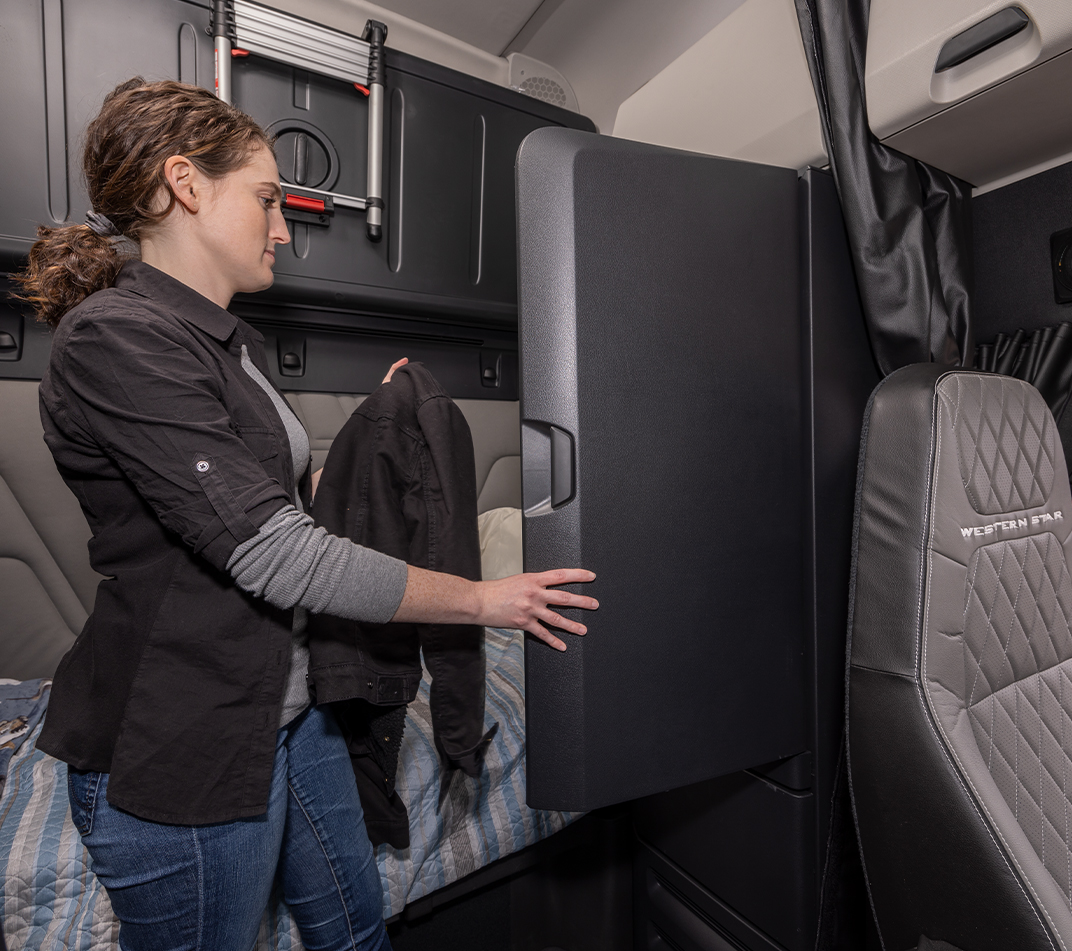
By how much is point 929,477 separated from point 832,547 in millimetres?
256

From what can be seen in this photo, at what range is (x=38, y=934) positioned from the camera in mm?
1022

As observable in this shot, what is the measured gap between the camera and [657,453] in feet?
3.29

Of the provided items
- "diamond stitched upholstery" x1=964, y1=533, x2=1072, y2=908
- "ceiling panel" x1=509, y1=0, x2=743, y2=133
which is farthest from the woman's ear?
"ceiling panel" x1=509, y1=0, x2=743, y2=133

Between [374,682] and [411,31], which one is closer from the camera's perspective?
[374,682]

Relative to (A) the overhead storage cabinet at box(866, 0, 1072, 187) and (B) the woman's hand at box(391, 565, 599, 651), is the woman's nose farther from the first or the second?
(A) the overhead storage cabinet at box(866, 0, 1072, 187)

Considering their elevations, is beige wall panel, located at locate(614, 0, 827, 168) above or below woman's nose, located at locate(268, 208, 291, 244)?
above

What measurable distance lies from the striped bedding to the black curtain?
1.19m

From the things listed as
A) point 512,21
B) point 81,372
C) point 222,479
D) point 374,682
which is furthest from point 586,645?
point 512,21

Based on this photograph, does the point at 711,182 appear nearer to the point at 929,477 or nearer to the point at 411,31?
the point at 929,477

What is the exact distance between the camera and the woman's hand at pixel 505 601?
3.00ft

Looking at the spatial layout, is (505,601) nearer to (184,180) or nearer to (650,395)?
(650,395)

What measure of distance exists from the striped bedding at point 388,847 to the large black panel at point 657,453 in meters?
0.52

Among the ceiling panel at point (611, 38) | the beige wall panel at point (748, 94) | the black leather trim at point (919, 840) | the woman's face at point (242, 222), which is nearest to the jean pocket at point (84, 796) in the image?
the woman's face at point (242, 222)

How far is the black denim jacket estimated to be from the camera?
1.12m
